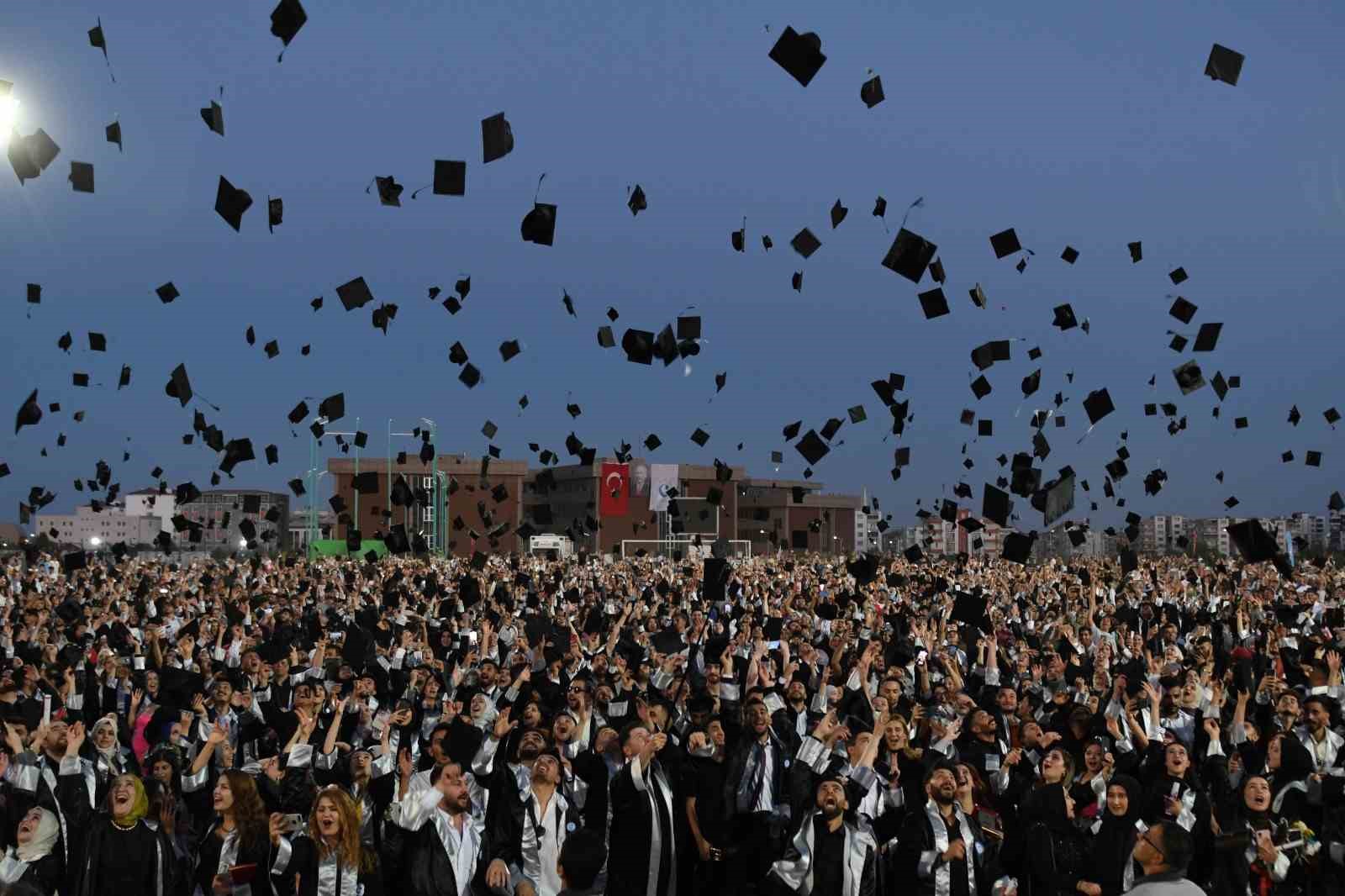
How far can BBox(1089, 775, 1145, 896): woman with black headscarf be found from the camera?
5.79 meters

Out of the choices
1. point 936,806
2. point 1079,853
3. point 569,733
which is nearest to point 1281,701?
point 1079,853

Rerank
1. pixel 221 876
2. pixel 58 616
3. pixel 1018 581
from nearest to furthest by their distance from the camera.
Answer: pixel 221 876, pixel 58 616, pixel 1018 581

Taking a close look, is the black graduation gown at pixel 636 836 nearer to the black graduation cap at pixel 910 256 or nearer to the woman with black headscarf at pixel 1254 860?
the woman with black headscarf at pixel 1254 860

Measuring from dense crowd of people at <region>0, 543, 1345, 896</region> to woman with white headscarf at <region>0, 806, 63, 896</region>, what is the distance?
1 centimetres

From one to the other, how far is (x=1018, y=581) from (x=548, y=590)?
10222 millimetres

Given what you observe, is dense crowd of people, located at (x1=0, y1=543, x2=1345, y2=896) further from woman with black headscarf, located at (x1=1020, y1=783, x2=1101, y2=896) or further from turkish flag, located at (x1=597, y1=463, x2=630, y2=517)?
turkish flag, located at (x1=597, y1=463, x2=630, y2=517)

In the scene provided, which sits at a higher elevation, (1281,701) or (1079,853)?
(1281,701)

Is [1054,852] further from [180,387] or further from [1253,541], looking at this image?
[180,387]

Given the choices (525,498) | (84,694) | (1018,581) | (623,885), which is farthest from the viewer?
(525,498)

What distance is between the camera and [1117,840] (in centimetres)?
585

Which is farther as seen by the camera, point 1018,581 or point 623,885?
point 1018,581

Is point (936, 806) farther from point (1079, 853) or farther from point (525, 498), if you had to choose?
point (525, 498)

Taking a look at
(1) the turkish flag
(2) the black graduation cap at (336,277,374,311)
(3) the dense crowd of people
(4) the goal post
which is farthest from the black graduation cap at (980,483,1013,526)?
(1) the turkish flag

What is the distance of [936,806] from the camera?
5.61 metres
